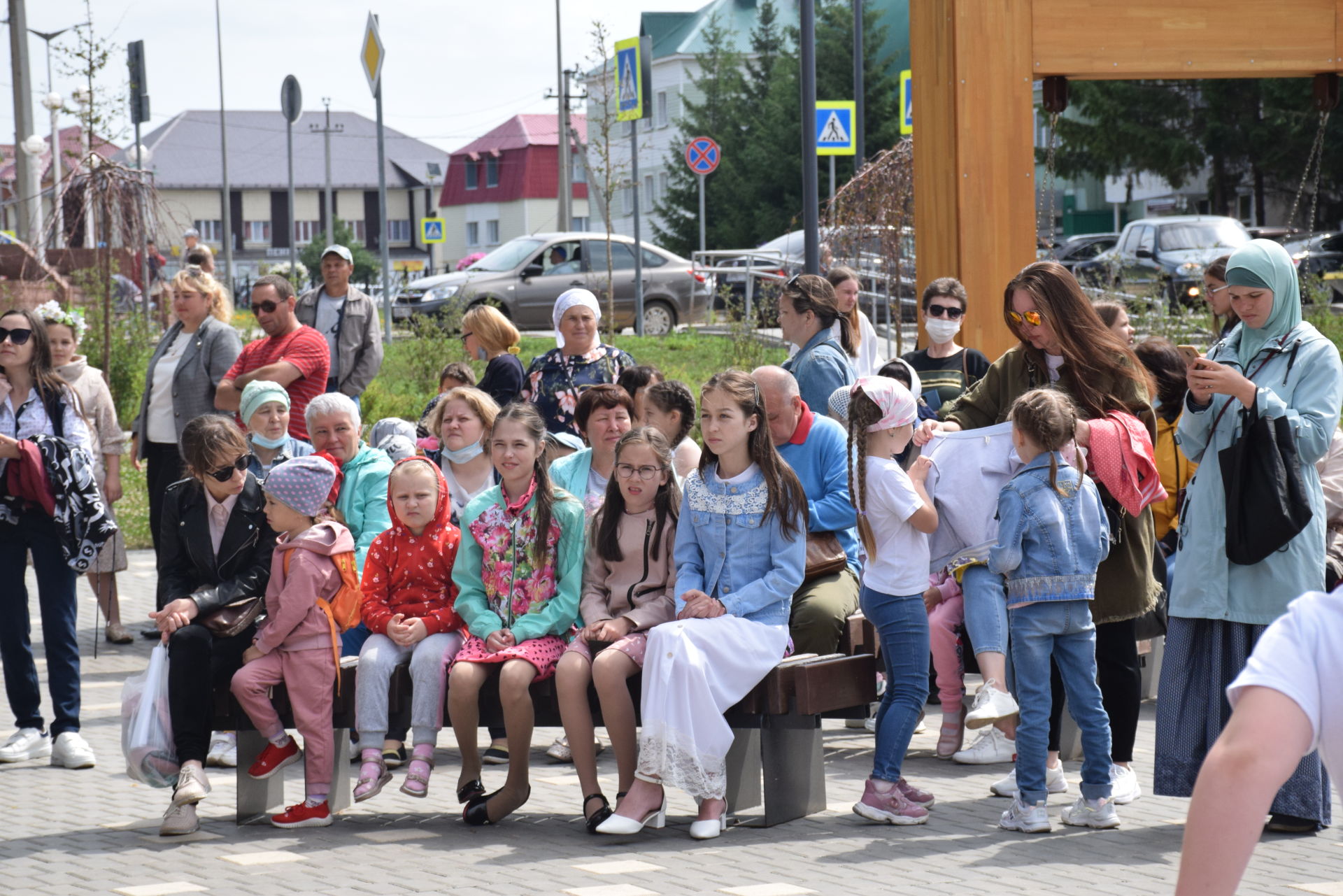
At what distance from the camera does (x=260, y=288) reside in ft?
30.2

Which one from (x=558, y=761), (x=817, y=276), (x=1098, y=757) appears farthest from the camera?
(x=817, y=276)

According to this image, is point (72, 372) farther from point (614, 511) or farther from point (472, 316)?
point (614, 511)

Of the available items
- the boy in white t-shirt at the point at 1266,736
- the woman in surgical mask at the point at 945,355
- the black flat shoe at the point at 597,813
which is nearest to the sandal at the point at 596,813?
the black flat shoe at the point at 597,813

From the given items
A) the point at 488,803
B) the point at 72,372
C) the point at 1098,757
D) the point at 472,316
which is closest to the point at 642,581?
the point at 488,803

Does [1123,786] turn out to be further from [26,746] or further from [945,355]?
[26,746]

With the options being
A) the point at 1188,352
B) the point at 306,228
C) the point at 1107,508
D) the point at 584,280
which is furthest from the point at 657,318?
the point at 306,228

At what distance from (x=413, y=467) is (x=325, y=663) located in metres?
0.82

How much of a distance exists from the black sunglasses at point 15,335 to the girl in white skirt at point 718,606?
3.19 meters

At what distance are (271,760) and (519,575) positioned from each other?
1.12 m

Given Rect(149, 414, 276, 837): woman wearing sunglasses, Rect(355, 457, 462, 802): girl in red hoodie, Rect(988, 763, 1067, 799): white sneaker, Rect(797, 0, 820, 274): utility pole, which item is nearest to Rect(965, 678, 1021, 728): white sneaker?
Rect(988, 763, 1067, 799): white sneaker

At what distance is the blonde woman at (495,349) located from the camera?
30.0ft

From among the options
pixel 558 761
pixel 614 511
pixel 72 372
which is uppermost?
pixel 72 372

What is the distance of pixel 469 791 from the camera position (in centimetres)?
601

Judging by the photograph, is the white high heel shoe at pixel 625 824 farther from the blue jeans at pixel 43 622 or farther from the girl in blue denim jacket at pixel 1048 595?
the blue jeans at pixel 43 622
